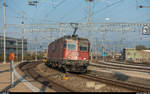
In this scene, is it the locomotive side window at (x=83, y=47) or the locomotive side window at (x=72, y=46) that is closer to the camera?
the locomotive side window at (x=72, y=46)

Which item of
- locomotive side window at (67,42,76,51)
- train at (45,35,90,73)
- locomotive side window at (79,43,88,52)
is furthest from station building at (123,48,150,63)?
locomotive side window at (67,42,76,51)

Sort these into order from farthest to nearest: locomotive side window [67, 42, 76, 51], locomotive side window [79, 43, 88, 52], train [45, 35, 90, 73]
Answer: locomotive side window [79, 43, 88, 52] < locomotive side window [67, 42, 76, 51] < train [45, 35, 90, 73]

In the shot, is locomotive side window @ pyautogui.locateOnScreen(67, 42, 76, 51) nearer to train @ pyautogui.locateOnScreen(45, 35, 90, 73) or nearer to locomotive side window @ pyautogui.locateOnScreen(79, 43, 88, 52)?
train @ pyautogui.locateOnScreen(45, 35, 90, 73)

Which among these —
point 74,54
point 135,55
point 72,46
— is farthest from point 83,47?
point 135,55

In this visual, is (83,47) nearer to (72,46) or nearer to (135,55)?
(72,46)

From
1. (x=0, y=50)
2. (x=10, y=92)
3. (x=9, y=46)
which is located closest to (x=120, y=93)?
(x=10, y=92)

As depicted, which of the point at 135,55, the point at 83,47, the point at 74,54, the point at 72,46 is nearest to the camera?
the point at 74,54

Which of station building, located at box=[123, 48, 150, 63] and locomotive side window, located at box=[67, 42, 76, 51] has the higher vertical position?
locomotive side window, located at box=[67, 42, 76, 51]

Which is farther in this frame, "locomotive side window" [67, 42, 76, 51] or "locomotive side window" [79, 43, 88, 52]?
"locomotive side window" [79, 43, 88, 52]

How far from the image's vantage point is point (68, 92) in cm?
786

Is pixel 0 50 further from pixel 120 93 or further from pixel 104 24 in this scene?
pixel 120 93

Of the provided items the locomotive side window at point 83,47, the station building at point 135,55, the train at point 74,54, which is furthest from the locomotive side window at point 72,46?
the station building at point 135,55

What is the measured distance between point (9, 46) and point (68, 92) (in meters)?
70.1

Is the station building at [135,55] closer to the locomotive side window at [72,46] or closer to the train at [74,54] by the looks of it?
the train at [74,54]
